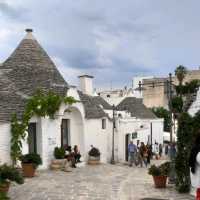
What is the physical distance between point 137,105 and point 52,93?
21978 mm

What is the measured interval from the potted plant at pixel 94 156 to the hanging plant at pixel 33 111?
3.86 m

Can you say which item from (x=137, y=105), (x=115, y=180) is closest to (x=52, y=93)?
(x=115, y=180)

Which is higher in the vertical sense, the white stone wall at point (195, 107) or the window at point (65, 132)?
the white stone wall at point (195, 107)

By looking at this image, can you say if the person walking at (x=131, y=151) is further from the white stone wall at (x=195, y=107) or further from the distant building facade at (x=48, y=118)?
the white stone wall at (x=195, y=107)

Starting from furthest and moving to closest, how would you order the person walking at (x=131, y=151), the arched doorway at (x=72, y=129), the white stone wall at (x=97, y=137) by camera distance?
Result: the white stone wall at (x=97, y=137)
the person walking at (x=131, y=151)
the arched doorway at (x=72, y=129)

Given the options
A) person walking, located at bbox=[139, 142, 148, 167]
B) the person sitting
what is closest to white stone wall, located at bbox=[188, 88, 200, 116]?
the person sitting

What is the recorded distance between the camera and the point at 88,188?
49.0ft

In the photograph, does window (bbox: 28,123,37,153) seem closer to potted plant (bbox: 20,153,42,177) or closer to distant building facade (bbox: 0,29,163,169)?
distant building facade (bbox: 0,29,163,169)

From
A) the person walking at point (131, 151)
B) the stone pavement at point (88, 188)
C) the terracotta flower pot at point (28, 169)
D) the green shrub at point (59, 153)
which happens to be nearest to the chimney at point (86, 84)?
the person walking at point (131, 151)

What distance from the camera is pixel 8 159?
18.3 metres

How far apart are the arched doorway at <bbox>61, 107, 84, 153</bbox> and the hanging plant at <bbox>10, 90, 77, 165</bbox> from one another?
198cm

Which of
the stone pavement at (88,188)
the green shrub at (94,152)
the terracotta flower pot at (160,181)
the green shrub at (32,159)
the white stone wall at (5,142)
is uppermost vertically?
the white stone wall at (5,142)

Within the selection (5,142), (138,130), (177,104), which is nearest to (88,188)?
(177,104)

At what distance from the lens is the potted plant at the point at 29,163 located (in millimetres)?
17294
